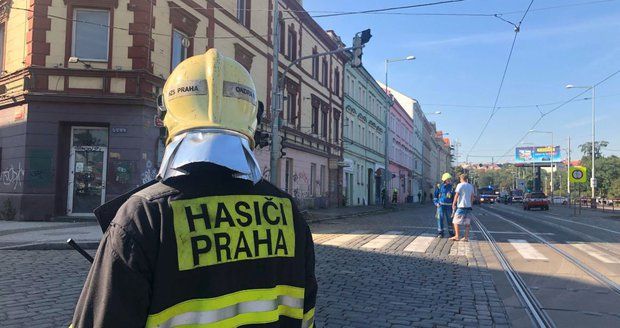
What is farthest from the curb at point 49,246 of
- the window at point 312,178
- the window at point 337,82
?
the window at point 337,82

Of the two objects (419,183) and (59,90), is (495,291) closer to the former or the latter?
(59,90)

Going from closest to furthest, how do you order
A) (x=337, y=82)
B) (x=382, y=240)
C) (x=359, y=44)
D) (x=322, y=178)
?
(x=382, y=240)
(x=359, y=44)
(x=322, y=178)
(x=337, y=82)

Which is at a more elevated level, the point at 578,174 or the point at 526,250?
the point at 578,174

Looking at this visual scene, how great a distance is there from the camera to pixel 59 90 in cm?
1422

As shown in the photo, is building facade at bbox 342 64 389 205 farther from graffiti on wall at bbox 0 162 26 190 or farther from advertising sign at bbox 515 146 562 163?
advertising sign at bbox 515 146 562 163

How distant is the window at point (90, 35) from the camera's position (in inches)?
576

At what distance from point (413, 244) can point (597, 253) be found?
13.0ft

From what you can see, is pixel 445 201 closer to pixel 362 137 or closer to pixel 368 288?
pixel 368 288

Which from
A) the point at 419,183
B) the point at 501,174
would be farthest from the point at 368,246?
the point at 501,174

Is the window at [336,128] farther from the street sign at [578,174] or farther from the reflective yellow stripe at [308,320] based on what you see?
the reflective yellow stripe at [308,320]

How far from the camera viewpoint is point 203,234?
1387mm

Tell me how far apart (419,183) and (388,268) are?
67942mm

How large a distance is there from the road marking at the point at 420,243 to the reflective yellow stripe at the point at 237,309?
8920mm

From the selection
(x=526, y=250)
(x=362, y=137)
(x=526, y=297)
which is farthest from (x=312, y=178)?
(x=526, y=297)
